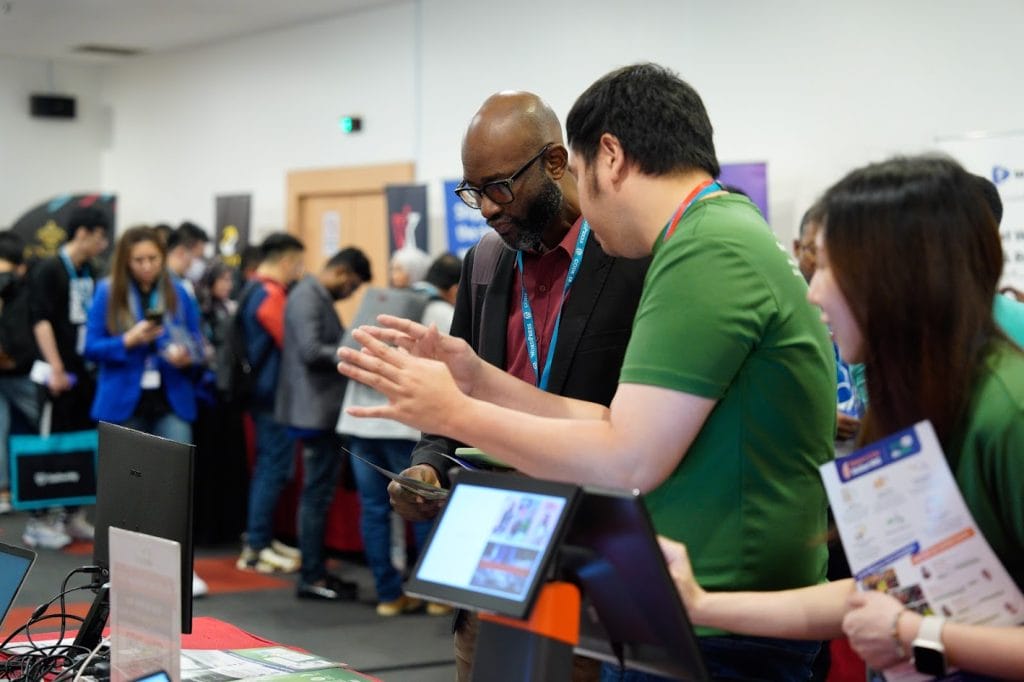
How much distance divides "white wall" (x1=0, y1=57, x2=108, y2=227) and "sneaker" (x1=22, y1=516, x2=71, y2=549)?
450 cm

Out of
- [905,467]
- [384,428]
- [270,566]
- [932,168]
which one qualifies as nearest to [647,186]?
[932,168]

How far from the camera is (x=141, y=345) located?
546cm

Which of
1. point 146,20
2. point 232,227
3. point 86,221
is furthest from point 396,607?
point 146,20

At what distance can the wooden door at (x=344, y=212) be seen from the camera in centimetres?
782

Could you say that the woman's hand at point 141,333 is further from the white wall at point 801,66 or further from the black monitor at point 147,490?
the black monitor at point 147,490

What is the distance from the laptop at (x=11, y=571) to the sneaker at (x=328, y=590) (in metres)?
3.42

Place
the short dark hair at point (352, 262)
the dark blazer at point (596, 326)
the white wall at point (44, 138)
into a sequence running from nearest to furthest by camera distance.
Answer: the dark blazer at point (596, 326) → the short dark hair at point (352, 262) → the white wall at point (44, 138)

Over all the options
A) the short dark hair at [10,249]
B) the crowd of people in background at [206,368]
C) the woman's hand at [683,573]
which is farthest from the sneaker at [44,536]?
the woman's hand at [683,573]

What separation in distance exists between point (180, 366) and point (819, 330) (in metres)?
4.35

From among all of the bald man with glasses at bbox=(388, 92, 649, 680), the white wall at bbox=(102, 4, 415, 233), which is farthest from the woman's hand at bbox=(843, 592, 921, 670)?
the white wall at bbox=(102, 4, 415, 233)

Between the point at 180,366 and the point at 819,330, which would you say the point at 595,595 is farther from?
the point at 180,366

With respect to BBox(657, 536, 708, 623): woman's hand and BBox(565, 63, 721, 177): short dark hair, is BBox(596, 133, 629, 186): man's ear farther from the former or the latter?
BBox(657, 536, 708, 623): woman's hand

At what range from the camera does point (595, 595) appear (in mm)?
1369

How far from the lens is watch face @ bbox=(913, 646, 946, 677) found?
1.27m
